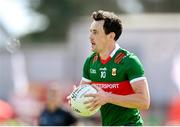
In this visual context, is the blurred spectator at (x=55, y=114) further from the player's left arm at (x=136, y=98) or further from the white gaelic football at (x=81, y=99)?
the player's left arm at (x=136, y=98)

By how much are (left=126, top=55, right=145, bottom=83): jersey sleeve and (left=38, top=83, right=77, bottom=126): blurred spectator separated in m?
4.48

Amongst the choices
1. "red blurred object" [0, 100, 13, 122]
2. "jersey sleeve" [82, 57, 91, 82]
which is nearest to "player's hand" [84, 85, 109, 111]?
"jersey sleeve" [82, 57, 91, 82]

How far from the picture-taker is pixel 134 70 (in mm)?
8992

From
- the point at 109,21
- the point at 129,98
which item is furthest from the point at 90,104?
the point at 109,21

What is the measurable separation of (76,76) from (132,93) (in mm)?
18835

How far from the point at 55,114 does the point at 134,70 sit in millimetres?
4752

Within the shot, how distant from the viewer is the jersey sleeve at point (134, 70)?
8.96 meters

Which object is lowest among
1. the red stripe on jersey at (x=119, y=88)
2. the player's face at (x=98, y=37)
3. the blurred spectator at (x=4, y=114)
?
the red stripe on jersey at (x=119, y=88)

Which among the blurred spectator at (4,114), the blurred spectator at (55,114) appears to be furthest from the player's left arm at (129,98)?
the blurred spectator at (4,114)

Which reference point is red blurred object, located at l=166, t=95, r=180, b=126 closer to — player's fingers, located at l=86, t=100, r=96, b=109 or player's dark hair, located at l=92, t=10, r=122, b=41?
player's dark hair, located at l=92, t=10, r=122, b=41

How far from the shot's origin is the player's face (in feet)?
30.0

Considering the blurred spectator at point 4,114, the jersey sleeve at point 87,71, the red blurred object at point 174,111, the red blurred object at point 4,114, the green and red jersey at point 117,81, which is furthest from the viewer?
the red blurred object at point 174,111

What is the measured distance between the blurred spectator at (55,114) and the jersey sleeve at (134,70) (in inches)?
176

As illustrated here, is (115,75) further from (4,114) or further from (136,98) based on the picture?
(4,114)
